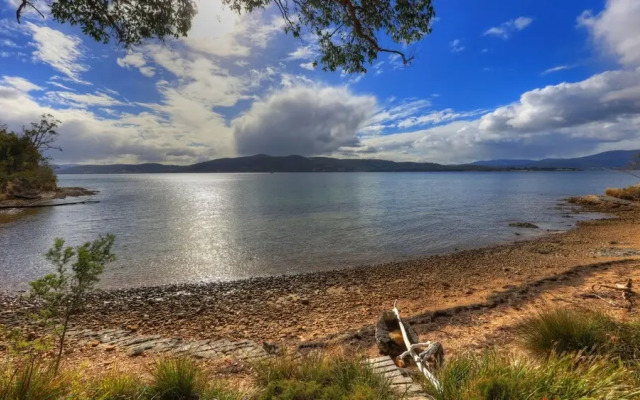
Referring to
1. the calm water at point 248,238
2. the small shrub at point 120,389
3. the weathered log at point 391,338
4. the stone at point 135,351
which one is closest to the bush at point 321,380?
the small shrub at point 120,389

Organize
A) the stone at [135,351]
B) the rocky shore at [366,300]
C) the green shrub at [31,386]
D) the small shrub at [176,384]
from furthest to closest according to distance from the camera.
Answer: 1. the rocky shore at [366,300]
2. the stone at [135,351]
3. the small shrub at [176,384]
4. the green shrub at [31,386]

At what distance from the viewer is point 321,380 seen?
4.68m

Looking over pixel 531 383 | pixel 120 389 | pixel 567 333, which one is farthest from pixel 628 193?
pixel 120 389

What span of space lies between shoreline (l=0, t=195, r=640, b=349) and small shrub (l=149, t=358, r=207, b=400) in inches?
174

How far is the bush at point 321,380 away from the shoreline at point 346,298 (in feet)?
11.2

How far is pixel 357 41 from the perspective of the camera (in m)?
9.34

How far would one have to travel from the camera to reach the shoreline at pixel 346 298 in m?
9.80

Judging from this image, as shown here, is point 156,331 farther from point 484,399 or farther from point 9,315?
point 484,399

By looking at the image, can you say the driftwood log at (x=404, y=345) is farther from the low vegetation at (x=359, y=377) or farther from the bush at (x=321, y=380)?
the bush at (x=321, y=380)

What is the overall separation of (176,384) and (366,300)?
29.3 feet

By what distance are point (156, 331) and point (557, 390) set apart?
1085cm

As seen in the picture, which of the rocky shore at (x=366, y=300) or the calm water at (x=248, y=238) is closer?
the rocky shore at (x=366, y=300)

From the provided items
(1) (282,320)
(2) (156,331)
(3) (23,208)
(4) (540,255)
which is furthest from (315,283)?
(3) (23,208)

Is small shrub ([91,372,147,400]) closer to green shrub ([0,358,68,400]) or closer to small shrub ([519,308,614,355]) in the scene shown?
green shrub ([0,358,68,400])
